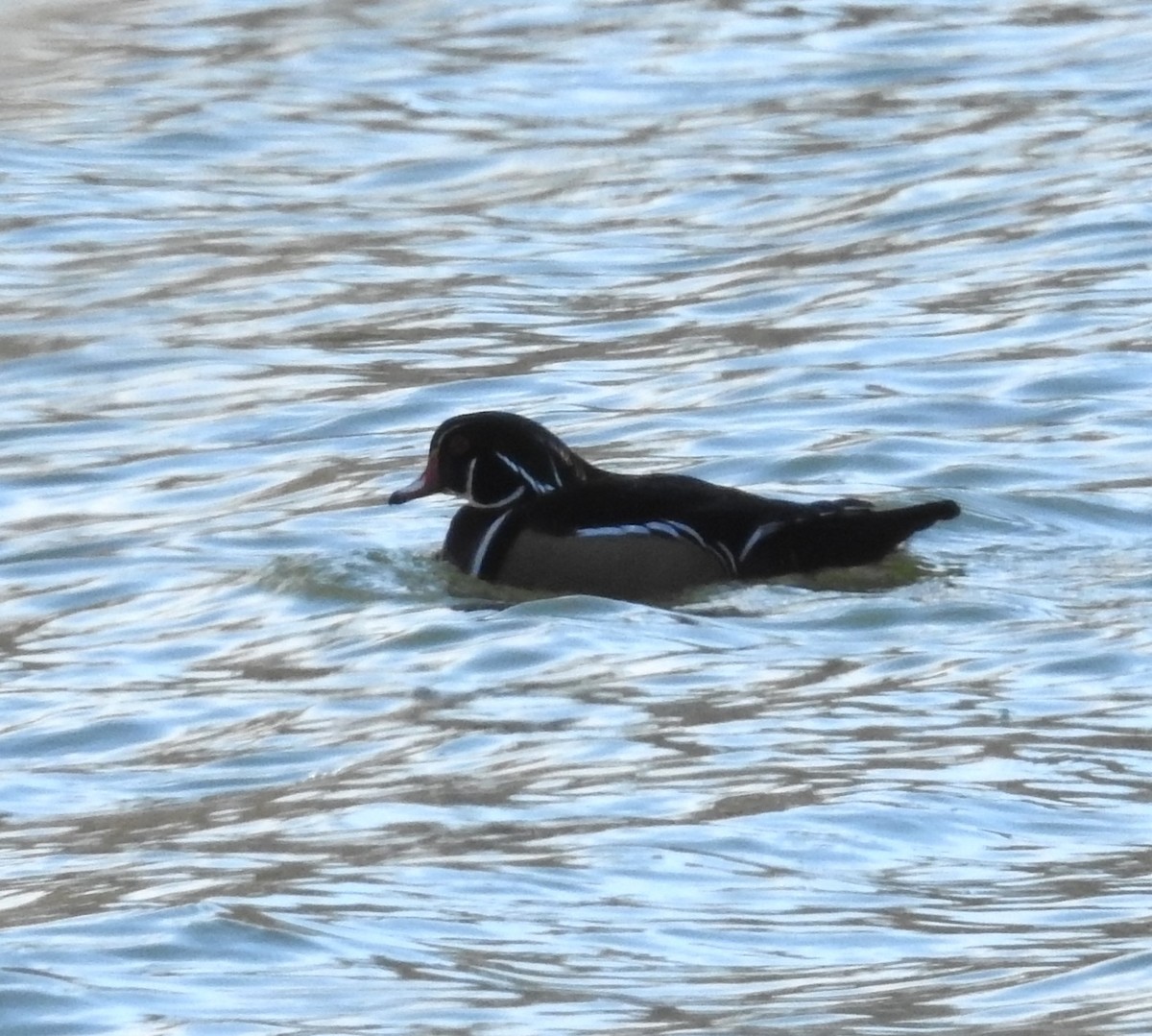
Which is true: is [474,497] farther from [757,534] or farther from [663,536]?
[757,534]

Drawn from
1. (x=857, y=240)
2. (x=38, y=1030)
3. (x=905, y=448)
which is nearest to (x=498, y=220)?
(x=857, y=240)

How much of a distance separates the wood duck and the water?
0.14 m

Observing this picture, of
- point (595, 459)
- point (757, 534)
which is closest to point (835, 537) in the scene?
point (757, 534)

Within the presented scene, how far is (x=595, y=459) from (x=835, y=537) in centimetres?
270

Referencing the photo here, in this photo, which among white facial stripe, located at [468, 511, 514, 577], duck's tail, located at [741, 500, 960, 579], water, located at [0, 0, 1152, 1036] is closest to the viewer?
water, located at [0, 0, 1152, 1036]

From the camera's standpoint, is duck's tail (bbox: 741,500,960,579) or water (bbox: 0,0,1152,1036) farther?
duck's tail (bbox: 741,500,960,579)

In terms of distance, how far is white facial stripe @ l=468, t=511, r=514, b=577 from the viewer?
10.2 metres

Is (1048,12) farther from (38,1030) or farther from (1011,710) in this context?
(38,1030)

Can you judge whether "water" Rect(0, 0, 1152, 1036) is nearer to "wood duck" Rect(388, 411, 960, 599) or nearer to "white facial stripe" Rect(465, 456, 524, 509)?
"wood duck" Rect(388, 411, 960, 599)

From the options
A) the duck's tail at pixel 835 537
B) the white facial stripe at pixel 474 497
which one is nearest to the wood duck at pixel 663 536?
the duck's tail at pixel 835 537

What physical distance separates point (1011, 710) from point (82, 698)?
2.71 m

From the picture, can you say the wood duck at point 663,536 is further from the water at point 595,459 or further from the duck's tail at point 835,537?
the water at point 595,459

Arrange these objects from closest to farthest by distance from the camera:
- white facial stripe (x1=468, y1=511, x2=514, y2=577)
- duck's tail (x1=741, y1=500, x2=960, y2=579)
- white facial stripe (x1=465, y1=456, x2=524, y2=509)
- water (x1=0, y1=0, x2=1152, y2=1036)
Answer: water (x1=0, y1=0, x2=1152, y2=1036) < duck's tail (x1=741, y1=500, x2=960, y2=579) < white facial stripe (x1=468, y1=511, x2=514, y2=577) < white facial stripe (x1=465, y1=456, x2=524, y2=509)

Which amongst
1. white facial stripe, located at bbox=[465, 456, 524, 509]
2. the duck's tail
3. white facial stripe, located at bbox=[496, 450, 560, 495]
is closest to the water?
the duck's tail
